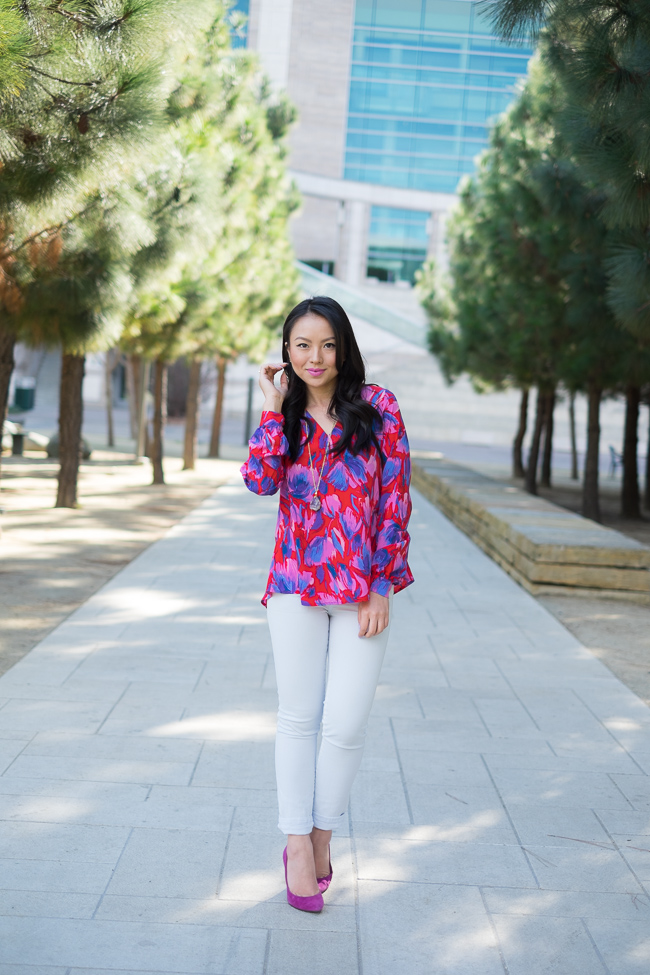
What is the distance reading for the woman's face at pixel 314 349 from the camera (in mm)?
2928

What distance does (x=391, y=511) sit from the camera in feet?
9.54

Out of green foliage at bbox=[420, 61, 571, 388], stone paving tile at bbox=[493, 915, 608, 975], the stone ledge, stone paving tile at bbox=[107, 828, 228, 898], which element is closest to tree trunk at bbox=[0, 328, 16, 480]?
the stone ledge

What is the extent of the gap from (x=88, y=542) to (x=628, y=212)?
230 inches

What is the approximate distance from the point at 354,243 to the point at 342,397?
5237 centimetres

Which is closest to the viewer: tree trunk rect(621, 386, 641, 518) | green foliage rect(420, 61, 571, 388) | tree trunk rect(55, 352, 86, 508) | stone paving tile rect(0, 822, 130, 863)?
stone paving tile rect(0, 822, 130, 863)

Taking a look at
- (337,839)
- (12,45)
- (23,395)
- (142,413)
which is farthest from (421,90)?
(337,839)

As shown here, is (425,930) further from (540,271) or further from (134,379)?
(134,379)

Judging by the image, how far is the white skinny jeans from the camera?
2883 mm

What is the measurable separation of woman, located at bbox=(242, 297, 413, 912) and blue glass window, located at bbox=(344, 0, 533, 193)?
54.1 metres

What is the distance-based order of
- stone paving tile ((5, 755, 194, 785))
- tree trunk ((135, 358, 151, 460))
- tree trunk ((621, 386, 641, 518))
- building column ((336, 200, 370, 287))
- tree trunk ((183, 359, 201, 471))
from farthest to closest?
building column ((336, 200, 370, 287))
tree trunk ((183, 359, 201, 471))
tree trunk ((135, 358, 151, 460))
tree trunk ((621, 386, 641, 518))
stone paving tile ((5, 755, 194, 785))

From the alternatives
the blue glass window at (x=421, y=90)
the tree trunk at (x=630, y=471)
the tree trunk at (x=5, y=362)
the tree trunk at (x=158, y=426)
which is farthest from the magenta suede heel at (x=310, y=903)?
the blue glass window at (x=421, y=90)

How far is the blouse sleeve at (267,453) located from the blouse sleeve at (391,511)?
297 mm

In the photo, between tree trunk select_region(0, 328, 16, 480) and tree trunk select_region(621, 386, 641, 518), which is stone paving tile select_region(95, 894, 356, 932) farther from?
tree trunk select_region(621, 386, 641, 518)

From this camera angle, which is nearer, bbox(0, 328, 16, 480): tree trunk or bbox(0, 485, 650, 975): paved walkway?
bbox(0, 485, 650, 975): paved walkway
